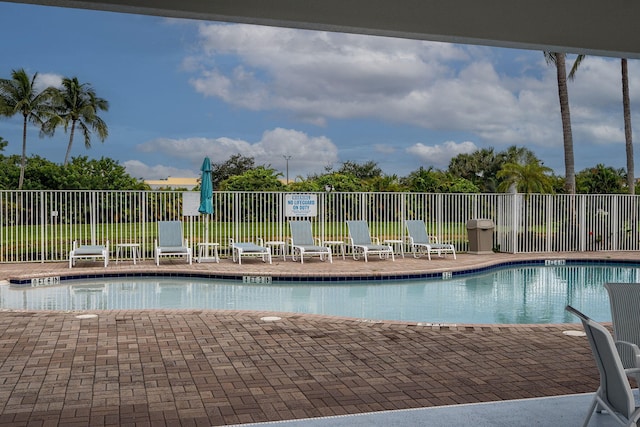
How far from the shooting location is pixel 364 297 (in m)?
9.94

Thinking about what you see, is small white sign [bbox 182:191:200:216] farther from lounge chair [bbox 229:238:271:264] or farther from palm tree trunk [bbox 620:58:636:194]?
palm tree trunk [bbox 620:58:636:194]

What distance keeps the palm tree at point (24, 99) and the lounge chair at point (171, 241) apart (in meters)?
21.9

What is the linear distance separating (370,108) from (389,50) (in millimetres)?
4220

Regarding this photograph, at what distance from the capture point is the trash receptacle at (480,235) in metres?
15.9

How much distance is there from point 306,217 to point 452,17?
10.8 meters

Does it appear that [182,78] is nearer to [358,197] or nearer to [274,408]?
[358,197]

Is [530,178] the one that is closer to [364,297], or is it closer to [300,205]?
[300,205]

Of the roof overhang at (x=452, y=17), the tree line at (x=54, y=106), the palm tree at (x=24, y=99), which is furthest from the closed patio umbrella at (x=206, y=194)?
the palm tree at (x=24, y=99)

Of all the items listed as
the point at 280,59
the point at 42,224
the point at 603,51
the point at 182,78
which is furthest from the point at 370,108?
the point at 603,51

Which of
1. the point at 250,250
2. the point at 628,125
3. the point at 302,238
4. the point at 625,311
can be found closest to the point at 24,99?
the point at 302,238

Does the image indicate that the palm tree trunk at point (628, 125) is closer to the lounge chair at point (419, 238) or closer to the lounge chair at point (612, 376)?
the lounge chair at point (419, 238)

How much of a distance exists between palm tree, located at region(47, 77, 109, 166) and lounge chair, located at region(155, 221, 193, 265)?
85.1 ft

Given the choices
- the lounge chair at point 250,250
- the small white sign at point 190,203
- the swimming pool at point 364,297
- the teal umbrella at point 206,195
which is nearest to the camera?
the swimming pool at point 364,297

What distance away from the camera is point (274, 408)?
411cm
